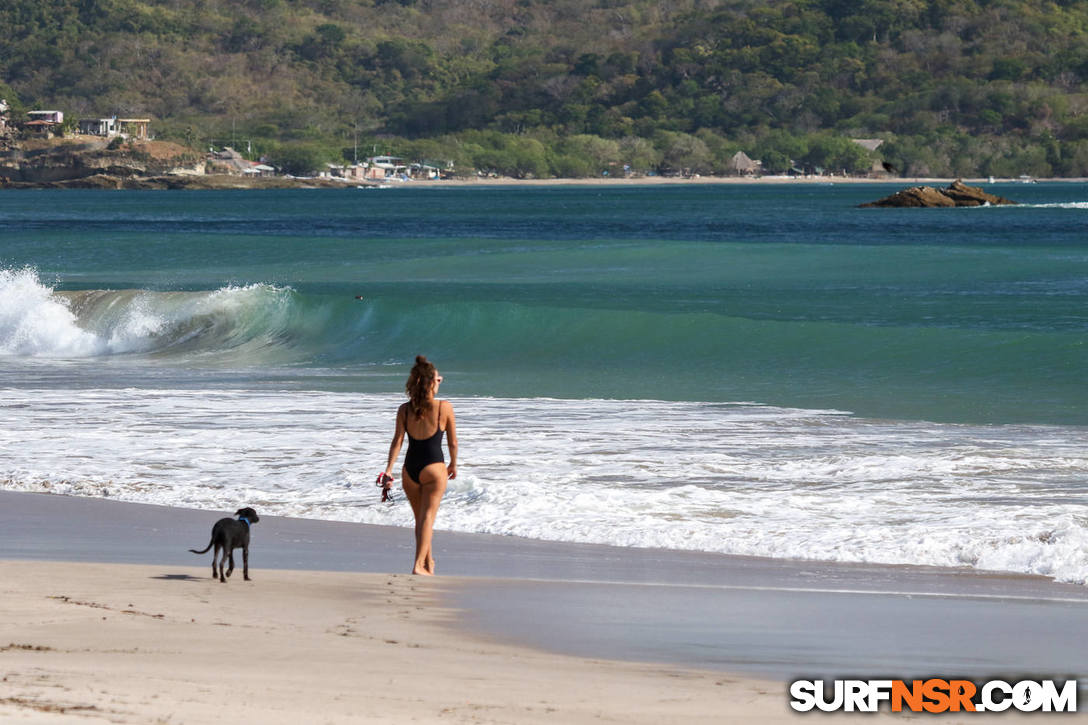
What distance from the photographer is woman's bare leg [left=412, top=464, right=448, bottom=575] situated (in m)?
8.57

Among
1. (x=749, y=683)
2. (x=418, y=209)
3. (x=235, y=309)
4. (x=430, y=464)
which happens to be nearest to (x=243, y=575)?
(x=430, y=464)

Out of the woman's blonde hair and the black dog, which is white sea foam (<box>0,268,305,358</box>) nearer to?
the woman's blonde hair

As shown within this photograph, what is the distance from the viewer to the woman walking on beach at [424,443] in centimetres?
870

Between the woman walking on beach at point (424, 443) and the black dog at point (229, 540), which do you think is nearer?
the black dog at point (229, 540)

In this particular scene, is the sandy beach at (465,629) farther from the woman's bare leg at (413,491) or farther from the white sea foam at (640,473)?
the white sea foam at (640,473)

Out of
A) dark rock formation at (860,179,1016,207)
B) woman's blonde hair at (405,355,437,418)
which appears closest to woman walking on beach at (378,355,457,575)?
woman's blonde hair at (405,355,437,418)

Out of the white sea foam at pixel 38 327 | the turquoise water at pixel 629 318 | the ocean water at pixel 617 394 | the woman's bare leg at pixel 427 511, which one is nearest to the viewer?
the woman's bare leg at pixel 427 511

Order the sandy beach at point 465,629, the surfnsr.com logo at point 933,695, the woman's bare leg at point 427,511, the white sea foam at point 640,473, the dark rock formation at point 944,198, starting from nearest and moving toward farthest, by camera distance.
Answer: the sandy beach at point 465,629 < the surfnsr.com logo at point 933,695 < the woman's bare leg at point 427,511 < the white sea foam at point 640,473 < the dark rock formation at point 944,198

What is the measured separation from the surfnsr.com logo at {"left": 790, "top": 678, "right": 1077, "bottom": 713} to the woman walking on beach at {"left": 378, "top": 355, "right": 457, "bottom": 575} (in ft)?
10.6

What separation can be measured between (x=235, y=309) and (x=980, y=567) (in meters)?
23.5

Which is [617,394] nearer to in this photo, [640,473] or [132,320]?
[640,473]

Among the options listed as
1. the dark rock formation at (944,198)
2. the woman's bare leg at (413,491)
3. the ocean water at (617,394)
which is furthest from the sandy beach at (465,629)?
the dark rock formation at (944,198)

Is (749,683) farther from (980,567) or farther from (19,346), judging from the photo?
(19,346)

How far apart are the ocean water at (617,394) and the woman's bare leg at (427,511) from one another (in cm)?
148
